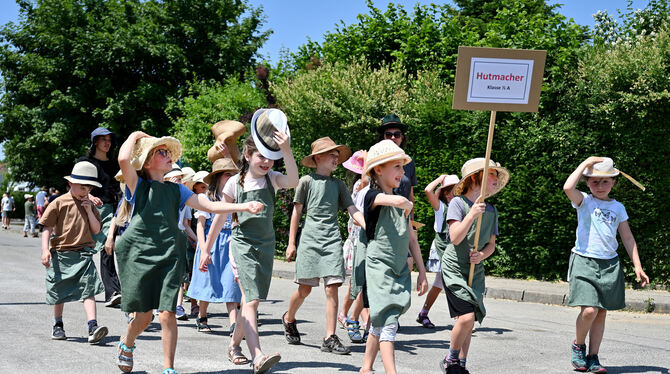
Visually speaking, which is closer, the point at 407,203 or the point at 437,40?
the point at 407,203

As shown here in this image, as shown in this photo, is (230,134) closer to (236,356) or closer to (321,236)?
(321,236)

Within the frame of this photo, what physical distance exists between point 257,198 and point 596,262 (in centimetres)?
295

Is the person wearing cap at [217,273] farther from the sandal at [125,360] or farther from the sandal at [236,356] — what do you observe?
the sandal at [125,360]

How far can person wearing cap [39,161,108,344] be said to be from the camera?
669 cm

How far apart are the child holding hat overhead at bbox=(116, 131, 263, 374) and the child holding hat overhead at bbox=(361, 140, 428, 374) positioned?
2.80 feet

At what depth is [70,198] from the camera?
689cm

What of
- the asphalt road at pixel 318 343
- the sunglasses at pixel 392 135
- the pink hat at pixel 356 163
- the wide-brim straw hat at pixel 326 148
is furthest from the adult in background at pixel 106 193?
the sunglasses at pixel 392 135

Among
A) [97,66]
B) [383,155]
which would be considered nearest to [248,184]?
[383,155]

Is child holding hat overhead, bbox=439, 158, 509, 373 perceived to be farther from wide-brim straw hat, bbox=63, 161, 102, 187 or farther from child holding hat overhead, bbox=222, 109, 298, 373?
wide-brim straw hat, bbox=63, 161, 102, 187

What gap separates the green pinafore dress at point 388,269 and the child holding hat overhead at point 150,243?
89cm

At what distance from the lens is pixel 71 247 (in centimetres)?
683

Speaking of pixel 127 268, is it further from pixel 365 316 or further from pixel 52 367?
pixel 365 316

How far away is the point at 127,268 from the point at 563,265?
9.35 meters

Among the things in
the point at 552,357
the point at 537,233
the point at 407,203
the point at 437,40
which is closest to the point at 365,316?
the point at 552,357
